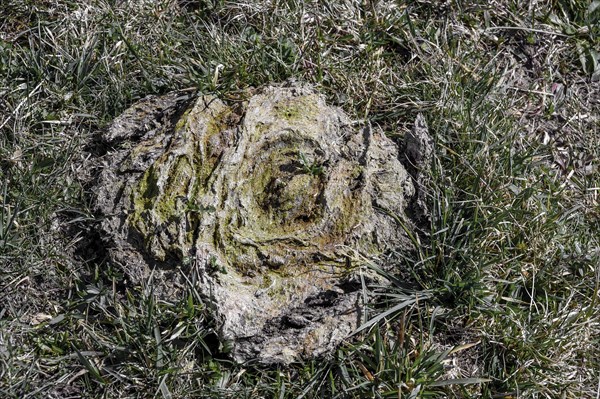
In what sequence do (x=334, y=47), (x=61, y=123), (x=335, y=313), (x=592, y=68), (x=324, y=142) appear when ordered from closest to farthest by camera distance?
(x=335, y=313), (x=324, y=142), (x=61, y=123), (x=334, y=47), (x=592, y=68)

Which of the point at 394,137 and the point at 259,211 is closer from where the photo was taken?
the point at 259,211

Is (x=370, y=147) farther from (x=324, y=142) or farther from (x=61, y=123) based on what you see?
(x=61, y=123)

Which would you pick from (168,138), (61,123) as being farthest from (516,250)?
(61,123)

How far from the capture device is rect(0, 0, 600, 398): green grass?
285 centimetres

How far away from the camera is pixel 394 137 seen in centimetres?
349

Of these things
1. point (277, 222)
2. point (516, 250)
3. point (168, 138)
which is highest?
point (168, 138)

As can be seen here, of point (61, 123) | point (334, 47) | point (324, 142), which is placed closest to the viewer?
point (324, 142)

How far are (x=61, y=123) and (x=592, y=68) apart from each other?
2.95m

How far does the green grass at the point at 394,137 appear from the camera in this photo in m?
2.85

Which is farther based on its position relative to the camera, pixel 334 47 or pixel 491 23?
pixel 491 23

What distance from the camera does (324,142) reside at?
127 inches

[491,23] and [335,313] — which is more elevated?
[491,23]

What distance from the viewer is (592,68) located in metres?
3.95

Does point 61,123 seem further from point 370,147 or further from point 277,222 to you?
point 370,147
